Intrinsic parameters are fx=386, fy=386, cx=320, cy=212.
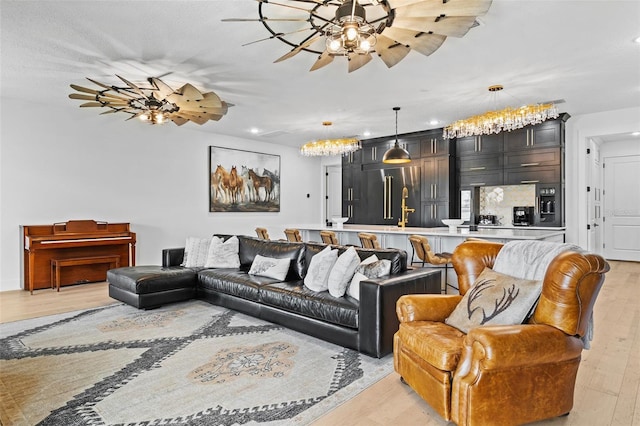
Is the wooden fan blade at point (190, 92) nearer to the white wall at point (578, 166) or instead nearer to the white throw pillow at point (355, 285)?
the white throw pillow at point (355, 285)

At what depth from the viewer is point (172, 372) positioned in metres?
2.76

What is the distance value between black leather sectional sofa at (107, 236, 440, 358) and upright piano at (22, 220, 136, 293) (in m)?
1.48

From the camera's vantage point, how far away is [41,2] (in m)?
3.03

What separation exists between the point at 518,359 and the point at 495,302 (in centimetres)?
44

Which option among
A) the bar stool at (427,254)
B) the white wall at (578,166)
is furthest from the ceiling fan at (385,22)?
the white wall at (578,166)

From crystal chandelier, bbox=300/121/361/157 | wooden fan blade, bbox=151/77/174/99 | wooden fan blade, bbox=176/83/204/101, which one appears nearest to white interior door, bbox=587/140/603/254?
Result: crystal chandelier, bbox=300/121/361/157

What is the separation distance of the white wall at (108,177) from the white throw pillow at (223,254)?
2.68 metres

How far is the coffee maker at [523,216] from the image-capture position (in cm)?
720

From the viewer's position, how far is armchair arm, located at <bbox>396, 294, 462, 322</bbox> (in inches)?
98.0

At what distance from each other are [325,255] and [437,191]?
16.0 feet

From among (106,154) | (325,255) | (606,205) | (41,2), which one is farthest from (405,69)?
(606,205)

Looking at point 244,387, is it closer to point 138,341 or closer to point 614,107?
point 138,341

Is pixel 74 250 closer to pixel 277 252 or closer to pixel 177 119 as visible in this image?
pixel 177 119

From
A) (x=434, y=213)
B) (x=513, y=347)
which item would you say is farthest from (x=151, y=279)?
(x=434, y=213)
